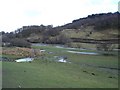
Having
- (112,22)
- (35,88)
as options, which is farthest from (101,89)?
(112,22)

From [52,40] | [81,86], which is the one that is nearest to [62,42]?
[52,40]

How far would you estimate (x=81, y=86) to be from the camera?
20.8m

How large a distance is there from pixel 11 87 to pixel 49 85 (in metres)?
3.14

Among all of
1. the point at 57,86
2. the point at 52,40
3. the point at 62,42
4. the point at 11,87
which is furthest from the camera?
the point at 52,40

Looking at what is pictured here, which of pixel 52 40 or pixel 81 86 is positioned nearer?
pixel 81 86

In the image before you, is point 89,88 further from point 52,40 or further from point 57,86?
point 52,40

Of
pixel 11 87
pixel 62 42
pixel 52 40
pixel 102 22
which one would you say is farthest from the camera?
pixel 102 22

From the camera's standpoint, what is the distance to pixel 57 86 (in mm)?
19859

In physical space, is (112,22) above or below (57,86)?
above

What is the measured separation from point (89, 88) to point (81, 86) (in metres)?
0.76

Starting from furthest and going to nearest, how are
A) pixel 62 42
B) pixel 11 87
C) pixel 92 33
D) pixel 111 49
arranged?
pixel 92 33
pixel 62 42
pixel 111 49
pixel 11 87

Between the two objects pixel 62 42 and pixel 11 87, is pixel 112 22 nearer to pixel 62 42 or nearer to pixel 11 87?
pixel 62 42

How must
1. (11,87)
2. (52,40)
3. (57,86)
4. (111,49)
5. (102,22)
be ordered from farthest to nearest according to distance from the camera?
1. (102,22)
2. (52,40)
3. (111,49)
4. (57,86)
5. (11,87)

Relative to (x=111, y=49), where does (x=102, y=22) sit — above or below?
above
